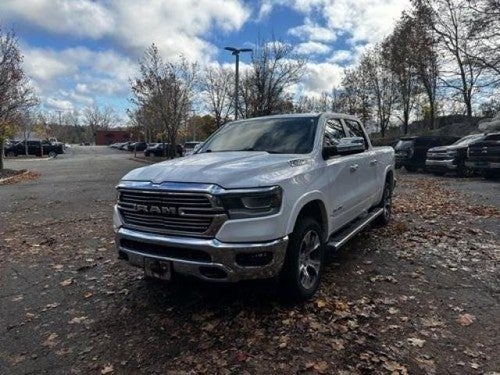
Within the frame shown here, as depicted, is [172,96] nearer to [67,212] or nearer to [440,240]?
[67,212]

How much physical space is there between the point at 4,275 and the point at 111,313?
2.13 meters

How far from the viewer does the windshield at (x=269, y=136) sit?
488cm

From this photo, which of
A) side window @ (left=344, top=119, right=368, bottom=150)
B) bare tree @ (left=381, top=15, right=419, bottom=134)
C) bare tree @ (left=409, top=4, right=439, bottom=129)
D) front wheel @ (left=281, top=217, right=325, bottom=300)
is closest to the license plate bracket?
front wheel @ (left=281, top=217, right=325, bottom=300)

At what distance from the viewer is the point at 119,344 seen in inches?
143

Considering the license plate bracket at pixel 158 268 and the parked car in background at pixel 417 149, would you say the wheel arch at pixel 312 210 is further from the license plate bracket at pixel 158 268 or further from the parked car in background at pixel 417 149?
the parked car in background at pixel 417 149

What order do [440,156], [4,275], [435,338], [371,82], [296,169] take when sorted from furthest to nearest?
1. [371,82]
2. [440,156]
3. [4,275]
4. [296,169]
5. [435,338]

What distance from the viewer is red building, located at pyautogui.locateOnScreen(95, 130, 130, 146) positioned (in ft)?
408

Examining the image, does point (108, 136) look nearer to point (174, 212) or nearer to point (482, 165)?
point (482, 165)

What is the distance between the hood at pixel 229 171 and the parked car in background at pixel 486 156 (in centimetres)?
1369

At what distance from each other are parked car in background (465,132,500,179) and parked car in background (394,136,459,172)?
4.61 metres

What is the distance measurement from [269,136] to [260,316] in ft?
7.21

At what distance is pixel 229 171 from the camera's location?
3.82 metres

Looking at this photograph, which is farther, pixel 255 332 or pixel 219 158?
pixel 219 158

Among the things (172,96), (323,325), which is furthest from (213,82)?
(323,325)
